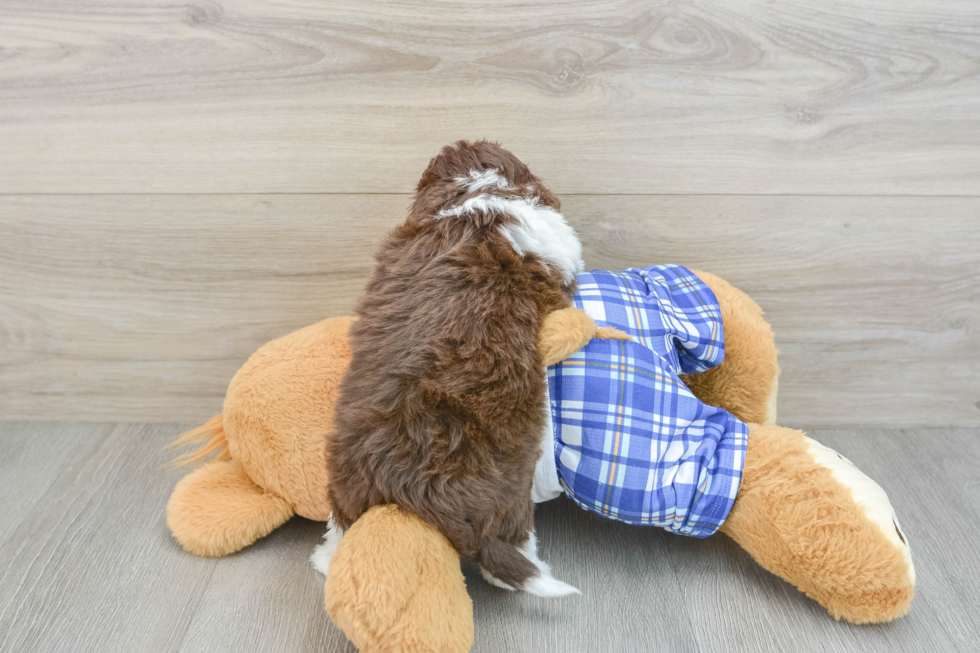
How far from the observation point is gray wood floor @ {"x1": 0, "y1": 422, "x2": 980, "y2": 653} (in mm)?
637

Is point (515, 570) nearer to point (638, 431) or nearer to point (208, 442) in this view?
point (638, 431)

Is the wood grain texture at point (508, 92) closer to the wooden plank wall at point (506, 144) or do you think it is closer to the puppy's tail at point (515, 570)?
the wooden plank wall at point (506, 144)

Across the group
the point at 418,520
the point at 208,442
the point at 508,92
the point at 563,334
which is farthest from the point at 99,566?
the point at 508,92

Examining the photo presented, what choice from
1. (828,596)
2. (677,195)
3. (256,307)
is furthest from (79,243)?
(828,596)

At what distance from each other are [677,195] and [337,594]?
62cm

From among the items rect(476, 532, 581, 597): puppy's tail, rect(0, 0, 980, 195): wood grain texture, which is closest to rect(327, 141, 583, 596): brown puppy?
rect(476, 532, 581, 597): puppy's tail

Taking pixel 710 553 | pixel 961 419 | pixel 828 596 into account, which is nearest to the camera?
pixel 828 596

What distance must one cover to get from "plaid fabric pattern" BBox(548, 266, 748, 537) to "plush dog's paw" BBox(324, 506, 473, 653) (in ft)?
0.55

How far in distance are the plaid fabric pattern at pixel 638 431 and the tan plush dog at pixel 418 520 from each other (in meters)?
0.03

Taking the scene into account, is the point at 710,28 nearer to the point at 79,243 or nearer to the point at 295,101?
the point at 295,101

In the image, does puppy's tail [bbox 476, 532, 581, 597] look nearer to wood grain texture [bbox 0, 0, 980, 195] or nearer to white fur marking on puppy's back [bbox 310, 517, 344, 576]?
white fur marking on puppy's back [bbox 310, 517, 344, 576]

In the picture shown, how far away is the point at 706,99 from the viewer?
0.81 m

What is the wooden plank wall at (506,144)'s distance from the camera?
790 millimetres

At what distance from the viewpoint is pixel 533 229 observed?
0.62 meters
